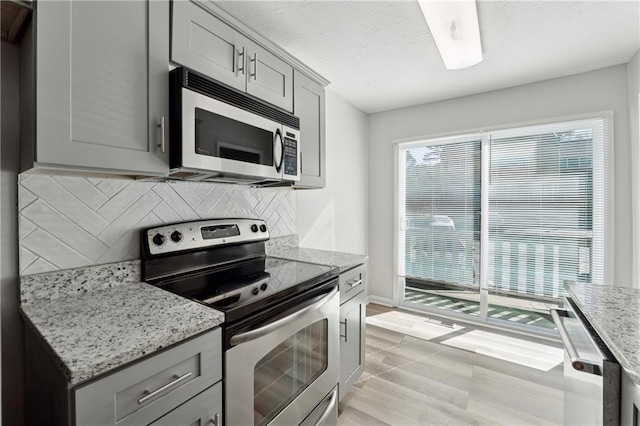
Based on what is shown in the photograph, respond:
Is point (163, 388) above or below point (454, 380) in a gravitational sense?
above

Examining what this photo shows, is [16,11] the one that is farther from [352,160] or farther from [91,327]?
[352,160]

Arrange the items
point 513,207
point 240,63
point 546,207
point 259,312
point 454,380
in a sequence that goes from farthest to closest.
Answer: point 513,207
point 546,207
point 454,380
point 240,63
point 259,312

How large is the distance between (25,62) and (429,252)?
3545mm

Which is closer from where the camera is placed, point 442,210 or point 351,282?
point 351,282

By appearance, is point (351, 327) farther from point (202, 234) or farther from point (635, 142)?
point (635, 142)

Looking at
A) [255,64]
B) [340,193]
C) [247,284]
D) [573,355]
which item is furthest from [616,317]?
[340,193]

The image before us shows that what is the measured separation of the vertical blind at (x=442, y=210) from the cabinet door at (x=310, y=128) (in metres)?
1.80

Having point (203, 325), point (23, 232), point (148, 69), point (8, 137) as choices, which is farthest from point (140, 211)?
point (203, 325)

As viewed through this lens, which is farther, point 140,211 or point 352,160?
point 352,160

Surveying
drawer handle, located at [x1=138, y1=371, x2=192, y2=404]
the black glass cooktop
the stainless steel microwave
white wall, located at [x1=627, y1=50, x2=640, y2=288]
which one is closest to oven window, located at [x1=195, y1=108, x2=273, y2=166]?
the stainless steel microwave

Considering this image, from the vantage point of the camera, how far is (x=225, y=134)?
1311mm

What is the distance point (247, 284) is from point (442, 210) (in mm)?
2694

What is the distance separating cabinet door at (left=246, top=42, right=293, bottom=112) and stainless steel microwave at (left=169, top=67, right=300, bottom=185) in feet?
0.35

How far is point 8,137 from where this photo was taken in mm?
1045
